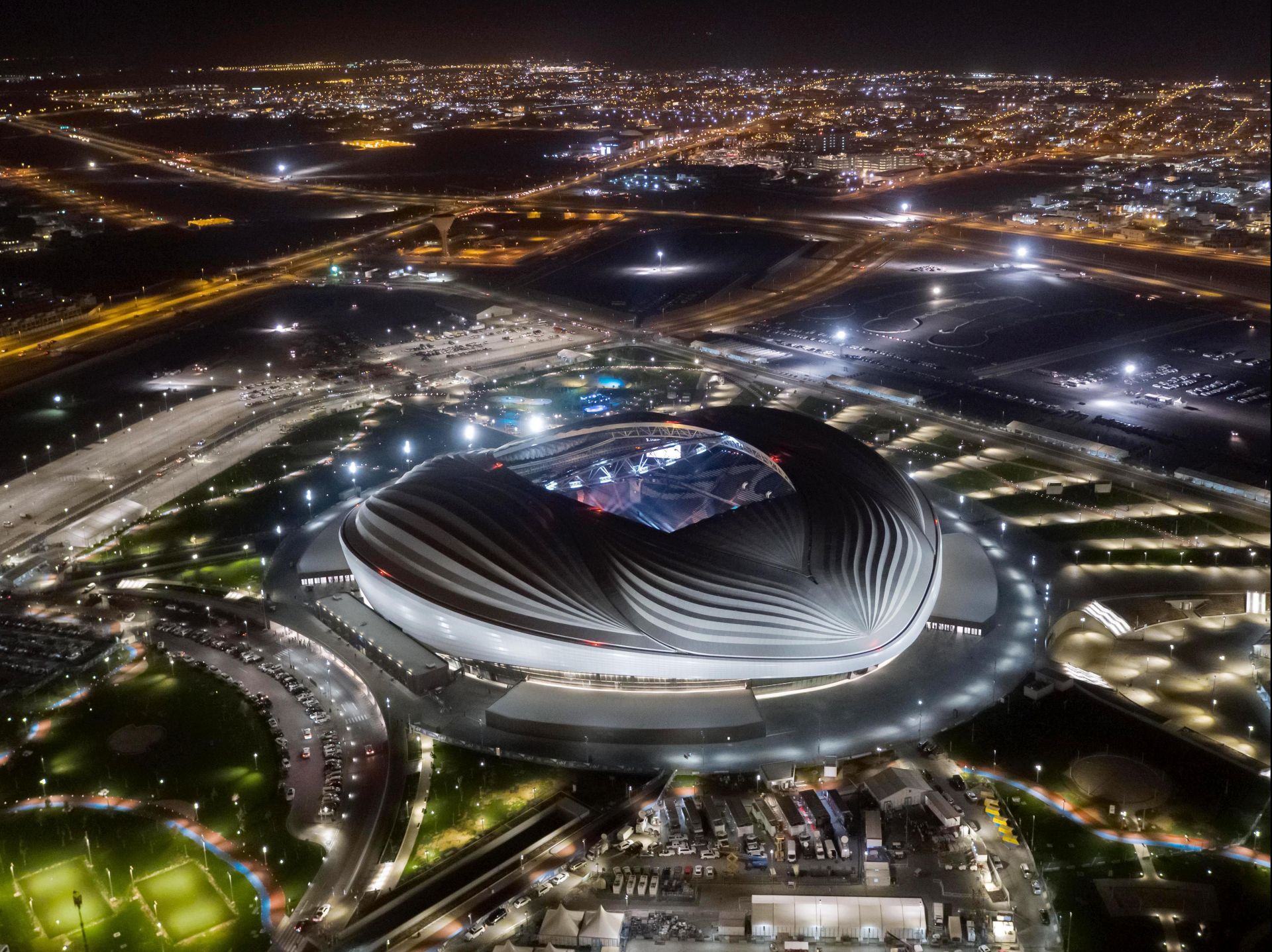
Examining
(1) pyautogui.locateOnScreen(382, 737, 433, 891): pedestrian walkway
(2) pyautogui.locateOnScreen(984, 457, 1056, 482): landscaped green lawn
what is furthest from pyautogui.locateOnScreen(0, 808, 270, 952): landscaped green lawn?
(2) pyautogui.locateOnScreen(984, 457, 1056, 482): landscaped green lawn

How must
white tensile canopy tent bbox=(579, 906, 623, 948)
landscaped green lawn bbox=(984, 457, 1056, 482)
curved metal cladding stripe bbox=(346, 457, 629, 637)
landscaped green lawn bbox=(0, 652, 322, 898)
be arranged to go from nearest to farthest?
white tensile canopy tent bbox=(579, 906, 623, 948) → landscaped green lawn bbox=(0, 652, 322, 898) → curved metal cladding stripe bbox=(346, 457, 629, 637) → landscaped green lawn bbox=(984, 457, 1056, 482)

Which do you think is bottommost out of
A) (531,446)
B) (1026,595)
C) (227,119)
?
(1026,595)

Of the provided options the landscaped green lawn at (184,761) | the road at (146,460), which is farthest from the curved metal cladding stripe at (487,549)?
the road at (146,460)

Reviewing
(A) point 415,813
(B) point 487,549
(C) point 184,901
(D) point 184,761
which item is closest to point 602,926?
(A) point 415,813

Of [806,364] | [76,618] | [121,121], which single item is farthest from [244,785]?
[121,121]

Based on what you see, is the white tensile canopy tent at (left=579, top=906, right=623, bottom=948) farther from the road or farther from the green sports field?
the road

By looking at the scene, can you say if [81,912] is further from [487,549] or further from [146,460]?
[146,460]

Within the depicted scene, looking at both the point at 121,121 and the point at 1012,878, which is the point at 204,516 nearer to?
the point at 1012,878
